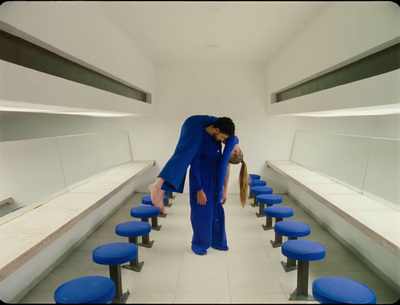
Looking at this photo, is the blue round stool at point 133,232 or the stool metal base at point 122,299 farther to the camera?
the blue round stool at point 133,232

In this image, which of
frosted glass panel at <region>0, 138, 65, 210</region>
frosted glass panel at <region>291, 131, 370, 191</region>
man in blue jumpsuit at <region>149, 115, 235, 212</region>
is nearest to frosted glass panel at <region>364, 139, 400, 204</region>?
frosted glass panel at <region>291, 131, 370, 191</region>

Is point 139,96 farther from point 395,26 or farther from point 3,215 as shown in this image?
point 395,26

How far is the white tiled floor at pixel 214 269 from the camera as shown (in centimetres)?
238

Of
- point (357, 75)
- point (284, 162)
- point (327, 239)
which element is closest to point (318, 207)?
point (327, 239)

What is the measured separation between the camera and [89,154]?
3713mm

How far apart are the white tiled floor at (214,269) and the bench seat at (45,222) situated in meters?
0.55

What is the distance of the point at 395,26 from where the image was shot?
1519 mm

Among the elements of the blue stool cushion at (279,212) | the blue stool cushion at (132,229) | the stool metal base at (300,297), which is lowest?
the stool metal base at (300,297)

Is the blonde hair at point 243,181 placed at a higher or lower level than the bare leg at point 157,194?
lower

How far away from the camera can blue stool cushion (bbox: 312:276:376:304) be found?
151cm

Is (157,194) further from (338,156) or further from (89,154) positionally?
(338,156)

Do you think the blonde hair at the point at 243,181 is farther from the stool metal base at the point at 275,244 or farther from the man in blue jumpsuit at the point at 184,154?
the stool metal base at the point at 275,244

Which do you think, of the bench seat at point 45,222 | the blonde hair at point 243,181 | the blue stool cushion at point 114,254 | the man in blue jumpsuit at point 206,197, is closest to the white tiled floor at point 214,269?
the man in blue jumpsuit at point 206,197

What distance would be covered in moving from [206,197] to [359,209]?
4.37ft
